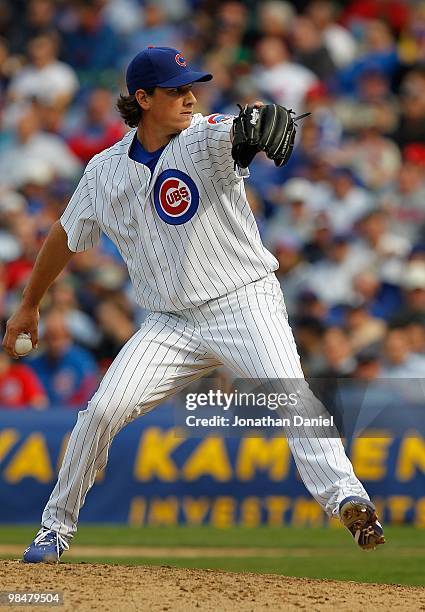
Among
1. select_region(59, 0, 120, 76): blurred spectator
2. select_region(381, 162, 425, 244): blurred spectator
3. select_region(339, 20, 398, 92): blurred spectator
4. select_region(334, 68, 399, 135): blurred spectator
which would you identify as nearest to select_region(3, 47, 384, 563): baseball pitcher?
select_region(381, 162, 425, 244): blurred spectator

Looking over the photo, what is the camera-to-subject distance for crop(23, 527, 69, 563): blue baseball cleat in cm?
540

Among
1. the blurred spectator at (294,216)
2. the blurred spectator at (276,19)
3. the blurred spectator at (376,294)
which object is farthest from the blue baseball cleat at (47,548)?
the blurred spectator at (276,19)

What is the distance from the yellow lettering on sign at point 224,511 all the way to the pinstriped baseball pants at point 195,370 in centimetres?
→ 378

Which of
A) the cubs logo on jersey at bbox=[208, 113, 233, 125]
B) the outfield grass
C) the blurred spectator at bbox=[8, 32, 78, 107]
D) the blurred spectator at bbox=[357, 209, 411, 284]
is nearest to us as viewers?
the cubs logo on jersey at bbox=[208, 113, 233, 125]

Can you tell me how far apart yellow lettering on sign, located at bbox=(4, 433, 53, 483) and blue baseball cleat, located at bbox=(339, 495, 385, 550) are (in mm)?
4630

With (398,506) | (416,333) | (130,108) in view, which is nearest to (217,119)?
(130,108)

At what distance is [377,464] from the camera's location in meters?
9.00

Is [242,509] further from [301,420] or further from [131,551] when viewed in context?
[301,420]

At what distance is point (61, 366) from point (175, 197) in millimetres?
5240

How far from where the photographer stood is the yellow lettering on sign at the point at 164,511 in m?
9.18

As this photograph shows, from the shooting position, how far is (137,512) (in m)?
9.27

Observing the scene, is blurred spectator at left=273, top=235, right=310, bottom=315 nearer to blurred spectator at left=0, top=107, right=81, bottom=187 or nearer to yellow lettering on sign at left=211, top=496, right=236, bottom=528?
yellow lettering on sign at left=211, top=496, right=236, bottom=528

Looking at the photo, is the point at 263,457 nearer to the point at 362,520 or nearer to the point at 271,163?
the point at 271,163

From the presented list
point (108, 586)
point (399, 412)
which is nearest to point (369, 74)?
point (399, 412)
